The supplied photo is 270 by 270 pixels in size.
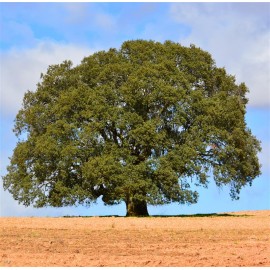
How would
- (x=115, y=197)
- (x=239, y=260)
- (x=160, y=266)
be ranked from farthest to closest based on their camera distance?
(x=115, y=197) < (x=239, y=260) < (x=160, y=266)

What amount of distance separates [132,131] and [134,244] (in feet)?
58.5

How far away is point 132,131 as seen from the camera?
1538 inches

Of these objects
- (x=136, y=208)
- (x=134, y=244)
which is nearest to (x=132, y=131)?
(x=136, y=208)

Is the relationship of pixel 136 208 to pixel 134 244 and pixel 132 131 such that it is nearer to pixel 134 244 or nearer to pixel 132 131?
pixel 132 131

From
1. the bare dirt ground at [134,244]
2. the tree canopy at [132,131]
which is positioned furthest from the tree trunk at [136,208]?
the bare dirt ground at [134,244]

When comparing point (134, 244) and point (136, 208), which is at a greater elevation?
point (136, 208)

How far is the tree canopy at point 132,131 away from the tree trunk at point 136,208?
0.06m

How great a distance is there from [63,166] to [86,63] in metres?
7.30

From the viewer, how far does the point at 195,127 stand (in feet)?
131

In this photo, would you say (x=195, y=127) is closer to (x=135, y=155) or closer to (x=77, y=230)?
(x=135, y=155)

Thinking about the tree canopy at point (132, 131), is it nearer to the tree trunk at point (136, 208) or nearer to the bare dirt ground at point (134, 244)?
the tree trunk at point (136, 208)

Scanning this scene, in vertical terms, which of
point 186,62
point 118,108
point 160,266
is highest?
point 186,62

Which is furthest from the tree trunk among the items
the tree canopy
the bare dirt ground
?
the bare dirt ground

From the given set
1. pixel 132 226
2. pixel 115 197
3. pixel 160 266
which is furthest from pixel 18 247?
pixel 115 197
